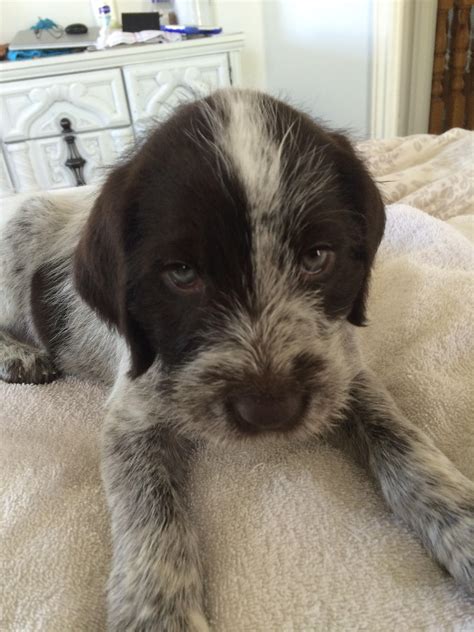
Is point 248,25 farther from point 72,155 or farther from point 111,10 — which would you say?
point 72,155

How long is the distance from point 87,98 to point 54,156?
50cm

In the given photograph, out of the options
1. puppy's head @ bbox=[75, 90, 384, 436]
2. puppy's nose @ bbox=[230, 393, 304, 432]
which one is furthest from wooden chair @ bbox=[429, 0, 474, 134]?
puppy's nose @ bbox=[230, 393, 304, 432]

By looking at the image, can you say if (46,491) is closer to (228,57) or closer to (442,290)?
(442,290)

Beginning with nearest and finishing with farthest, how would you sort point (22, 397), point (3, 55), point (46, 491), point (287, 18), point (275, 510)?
point (275, 510)
point (46, 491)
point (22, 397)
point (3, 55)
point (287, 18)

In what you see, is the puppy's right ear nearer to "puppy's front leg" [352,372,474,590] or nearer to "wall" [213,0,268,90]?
"puppy's front leg" [352,372,474,590]

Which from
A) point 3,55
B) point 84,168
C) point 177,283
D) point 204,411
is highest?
point 3,55

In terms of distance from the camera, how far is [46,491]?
1.43 meters

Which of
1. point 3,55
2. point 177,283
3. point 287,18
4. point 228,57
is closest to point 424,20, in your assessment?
point 287,18

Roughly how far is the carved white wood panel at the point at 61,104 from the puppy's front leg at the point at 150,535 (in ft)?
10.1

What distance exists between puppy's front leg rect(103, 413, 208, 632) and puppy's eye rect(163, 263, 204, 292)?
0.52m

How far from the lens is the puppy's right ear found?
133 cm

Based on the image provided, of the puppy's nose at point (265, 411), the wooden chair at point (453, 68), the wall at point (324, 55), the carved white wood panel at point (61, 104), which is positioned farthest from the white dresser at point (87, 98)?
the puppy's nose at point (265, 411)

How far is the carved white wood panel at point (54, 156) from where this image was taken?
4.11m

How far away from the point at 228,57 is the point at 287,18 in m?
1.25
